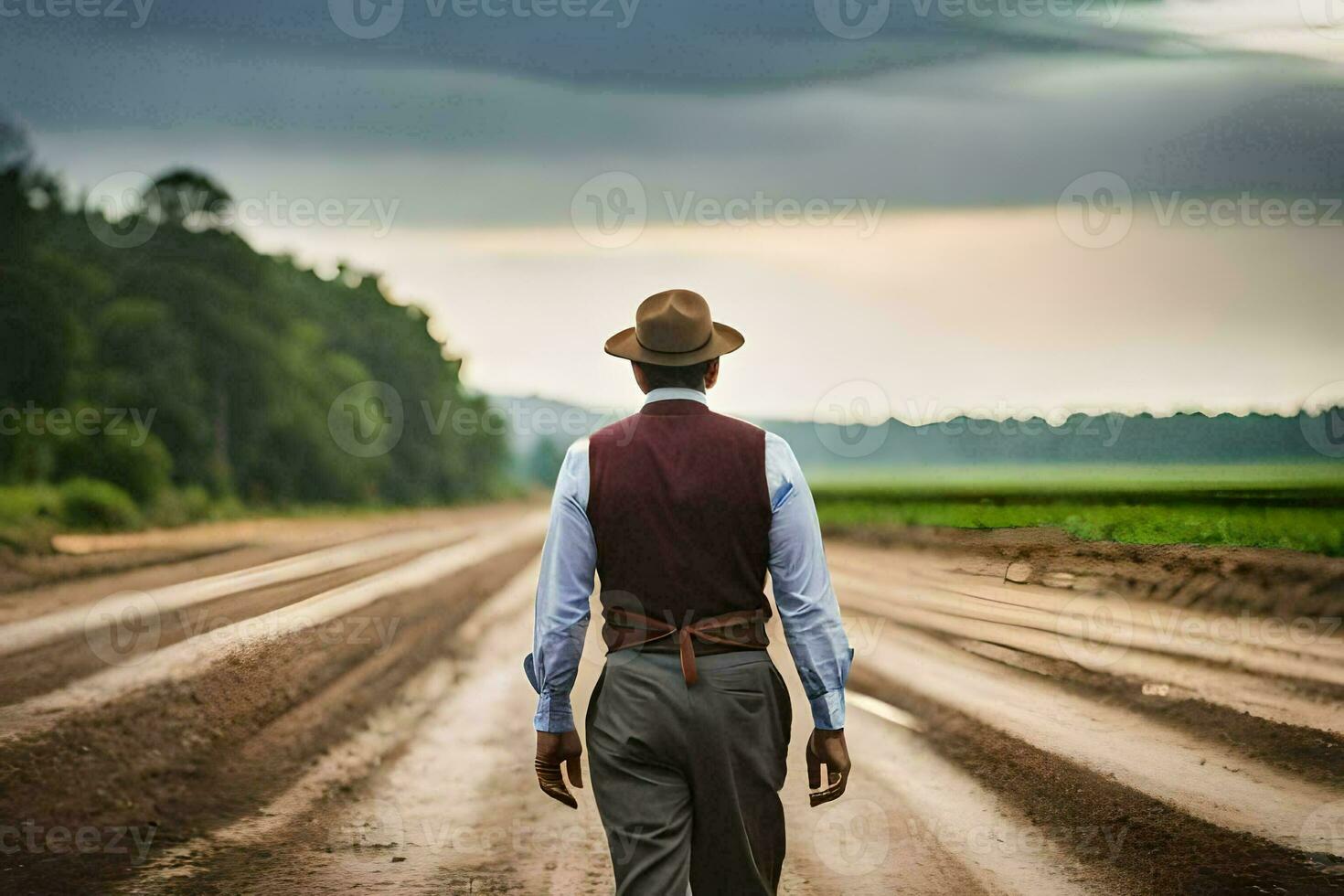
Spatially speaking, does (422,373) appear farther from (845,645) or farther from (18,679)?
(845,645)

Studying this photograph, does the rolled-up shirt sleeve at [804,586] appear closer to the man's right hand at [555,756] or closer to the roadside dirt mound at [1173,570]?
the man's right hand at [555,756]

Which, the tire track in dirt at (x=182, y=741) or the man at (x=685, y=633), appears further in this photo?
the tire track in dirt at (x=182, y=741)

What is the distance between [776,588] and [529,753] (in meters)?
4.93

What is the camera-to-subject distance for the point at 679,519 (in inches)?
134

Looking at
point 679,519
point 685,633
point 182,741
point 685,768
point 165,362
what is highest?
point 165,362

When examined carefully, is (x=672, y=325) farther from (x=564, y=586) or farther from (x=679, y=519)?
(x=564, y=586)

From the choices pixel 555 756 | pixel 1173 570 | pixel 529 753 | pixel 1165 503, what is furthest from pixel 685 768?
pixel 1173 570

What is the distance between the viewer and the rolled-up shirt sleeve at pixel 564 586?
3.45 metres

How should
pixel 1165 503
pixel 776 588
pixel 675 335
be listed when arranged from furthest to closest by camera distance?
pixel 1165 503
pixel 675 335
pixel 776 588

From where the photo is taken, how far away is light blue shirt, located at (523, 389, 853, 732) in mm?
3459

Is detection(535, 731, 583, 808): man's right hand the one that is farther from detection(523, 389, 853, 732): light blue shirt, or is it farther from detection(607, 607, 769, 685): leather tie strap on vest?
detection(607, 607, 769, 685): leather tie strap on vest

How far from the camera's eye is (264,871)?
5.64m

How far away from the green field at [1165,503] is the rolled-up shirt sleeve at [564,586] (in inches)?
216

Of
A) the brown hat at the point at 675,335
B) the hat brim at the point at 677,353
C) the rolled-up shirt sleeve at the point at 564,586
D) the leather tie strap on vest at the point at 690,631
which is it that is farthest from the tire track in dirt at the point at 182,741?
the brown hat at the point at 675,335
